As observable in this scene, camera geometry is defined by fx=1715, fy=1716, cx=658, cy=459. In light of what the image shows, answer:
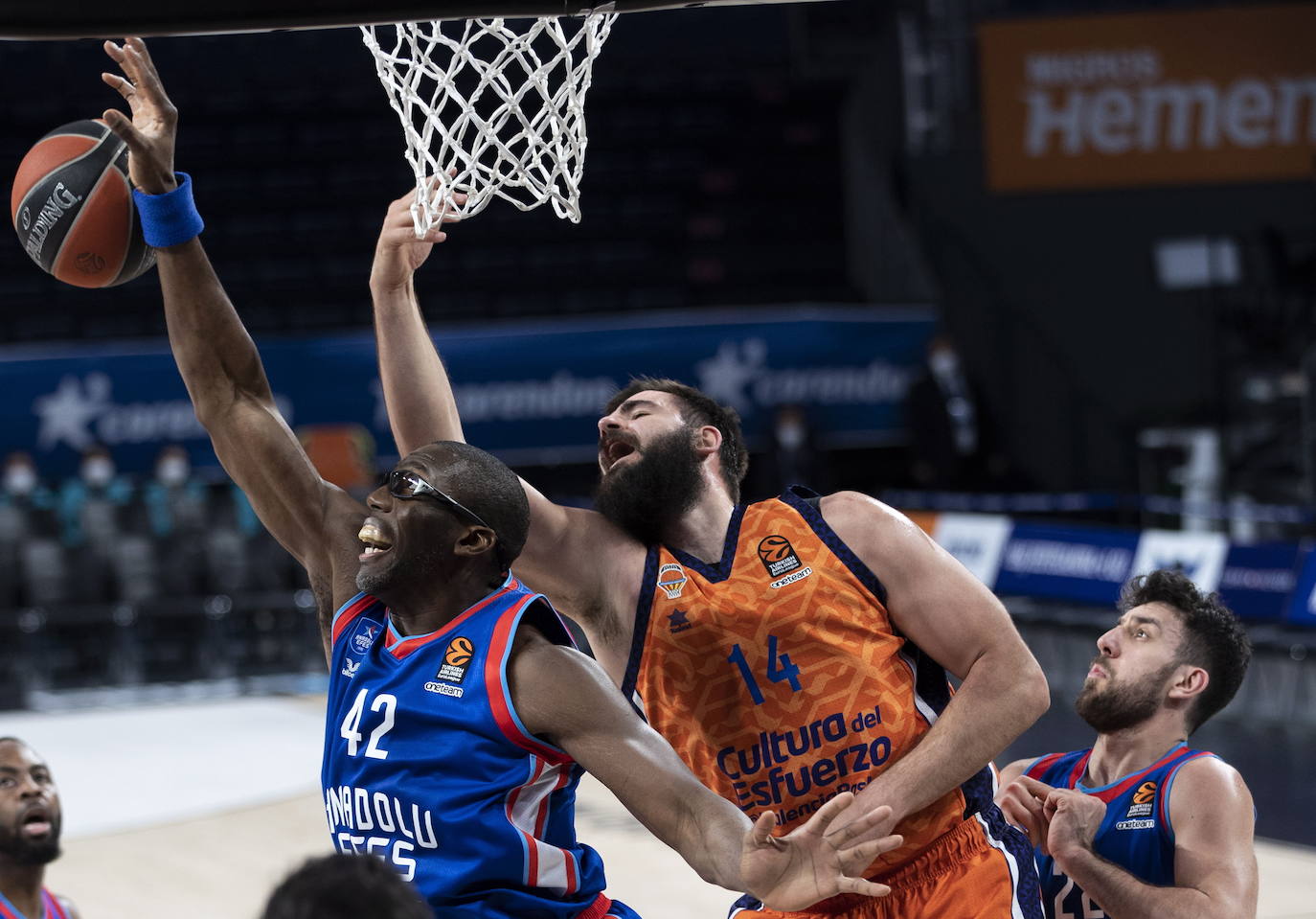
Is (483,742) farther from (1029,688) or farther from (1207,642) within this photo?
(1207,642)

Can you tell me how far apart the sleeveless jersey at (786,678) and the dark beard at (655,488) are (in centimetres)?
11

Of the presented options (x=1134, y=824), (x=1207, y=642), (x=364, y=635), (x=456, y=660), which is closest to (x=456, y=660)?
(x=456, y=660)

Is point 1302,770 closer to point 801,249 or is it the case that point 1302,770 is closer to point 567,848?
point 567,848

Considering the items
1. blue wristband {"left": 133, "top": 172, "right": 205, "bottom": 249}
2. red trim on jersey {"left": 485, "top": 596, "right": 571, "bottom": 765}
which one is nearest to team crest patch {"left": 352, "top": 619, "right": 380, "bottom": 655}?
red trim on jersey {"left": 485, "top": 596, "right": 571, "bottom": 765}

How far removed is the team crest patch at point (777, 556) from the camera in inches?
142

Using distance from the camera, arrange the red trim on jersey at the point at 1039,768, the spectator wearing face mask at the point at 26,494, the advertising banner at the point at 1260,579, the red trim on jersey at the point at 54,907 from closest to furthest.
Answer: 1. the red trim on jersey at the point at 1039,768
2. the red trim on jersey at the point at 54,907
3. the advertising banner at the point at 1260,579
4. the spectator wearing face mask at the point at 26,494

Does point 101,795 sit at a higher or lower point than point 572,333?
lower

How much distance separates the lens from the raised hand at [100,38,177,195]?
347 cm

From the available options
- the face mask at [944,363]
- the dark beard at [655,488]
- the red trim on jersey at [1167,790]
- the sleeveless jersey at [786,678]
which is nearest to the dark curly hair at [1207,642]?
the red trim on jersey at [1167,790]

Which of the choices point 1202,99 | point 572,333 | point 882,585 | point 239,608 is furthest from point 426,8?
point 1202,99

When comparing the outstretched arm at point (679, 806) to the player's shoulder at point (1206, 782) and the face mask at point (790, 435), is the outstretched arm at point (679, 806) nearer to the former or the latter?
the player's shoulder at point (1206, 782)

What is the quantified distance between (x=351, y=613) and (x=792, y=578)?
0.92 metres

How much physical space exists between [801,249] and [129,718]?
8117 millimetres

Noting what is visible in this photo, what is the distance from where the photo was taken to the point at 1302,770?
8.75m
